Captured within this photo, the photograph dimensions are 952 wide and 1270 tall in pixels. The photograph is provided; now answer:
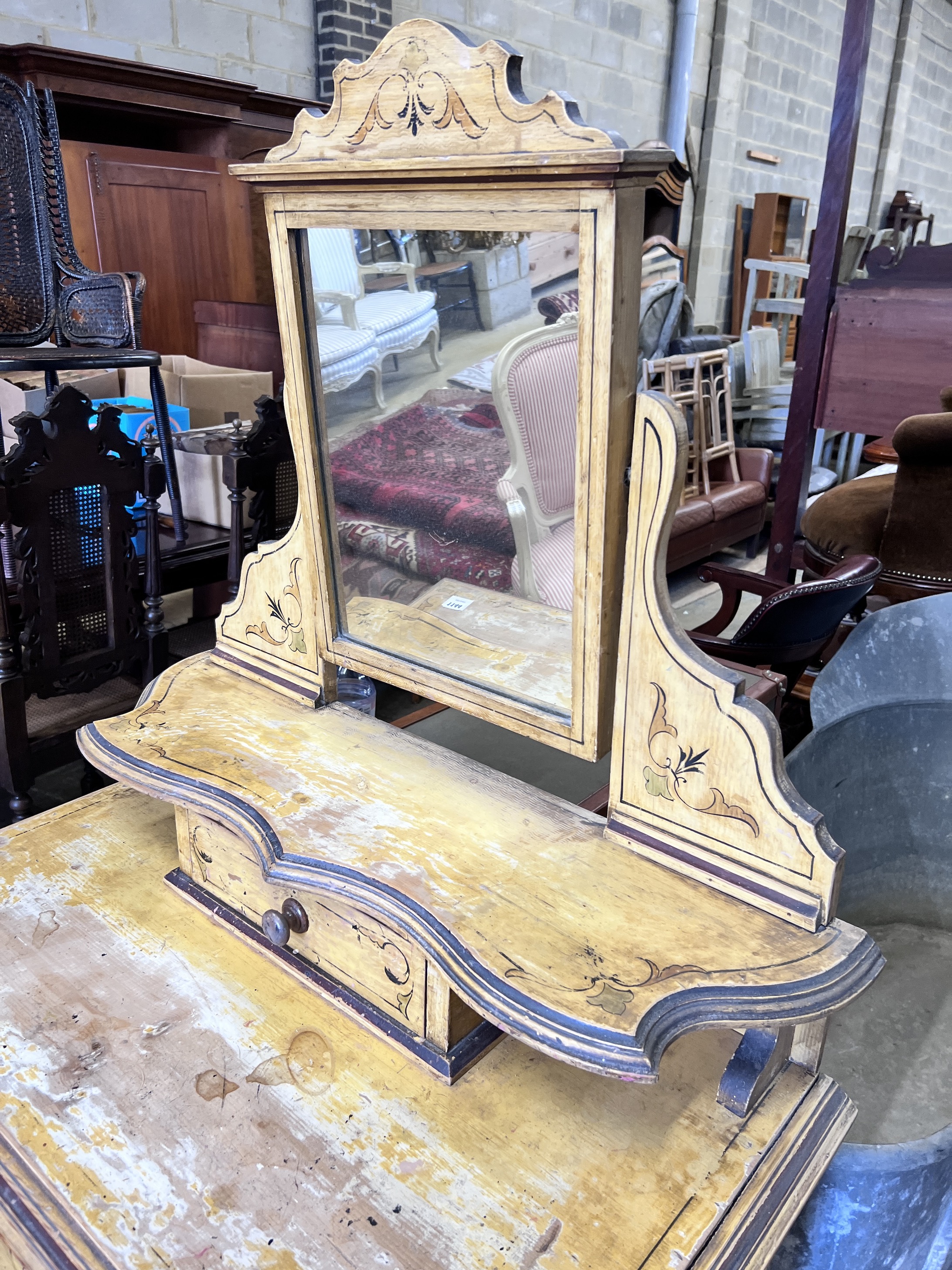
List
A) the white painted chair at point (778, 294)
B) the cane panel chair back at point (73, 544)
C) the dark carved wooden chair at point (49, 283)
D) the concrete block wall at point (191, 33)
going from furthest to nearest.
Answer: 1. the white painted chair at point (778, 294)
2. the concrete block wall at point (191, 33)
3. the dark carved wooden chair at point (49, 283)
4. the cane panel chair back at point (73, 544)

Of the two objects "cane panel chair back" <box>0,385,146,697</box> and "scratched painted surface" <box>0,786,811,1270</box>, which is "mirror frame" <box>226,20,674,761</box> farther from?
"cane panel chair back" <box>0,385,146,697</box>

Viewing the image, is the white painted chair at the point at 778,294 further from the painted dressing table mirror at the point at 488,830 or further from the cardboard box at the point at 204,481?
the painted dressing table mirror at the point at 488,830

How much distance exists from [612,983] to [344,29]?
4652mm

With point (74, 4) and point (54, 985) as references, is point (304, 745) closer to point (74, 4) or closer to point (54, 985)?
point (54, 985)

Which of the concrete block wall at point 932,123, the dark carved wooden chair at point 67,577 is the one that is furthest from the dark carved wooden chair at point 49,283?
the concrete block wall at point 932,123

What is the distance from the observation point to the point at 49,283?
2.23 m

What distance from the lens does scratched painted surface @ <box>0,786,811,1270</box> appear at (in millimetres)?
665

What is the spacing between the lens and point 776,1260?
80 centimetres

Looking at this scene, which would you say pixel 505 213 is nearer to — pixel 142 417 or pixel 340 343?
pixel 340 343

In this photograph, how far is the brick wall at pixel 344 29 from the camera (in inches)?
161

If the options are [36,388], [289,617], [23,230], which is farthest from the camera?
[36,388]

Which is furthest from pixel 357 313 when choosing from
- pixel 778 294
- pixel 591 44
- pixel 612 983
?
pixel 778 294

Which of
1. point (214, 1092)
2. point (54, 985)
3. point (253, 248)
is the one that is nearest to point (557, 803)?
point (214, 1092)

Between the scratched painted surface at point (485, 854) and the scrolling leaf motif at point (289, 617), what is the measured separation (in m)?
0.07
